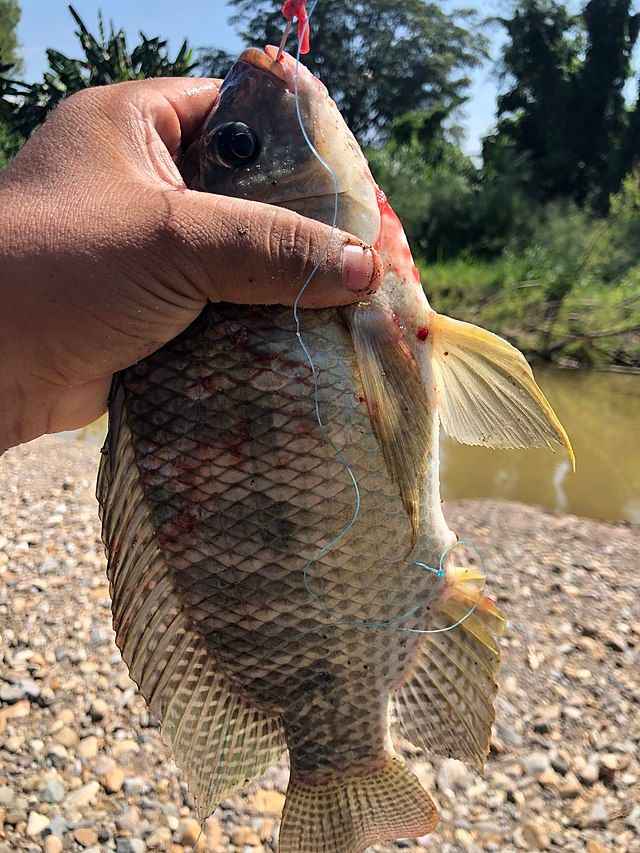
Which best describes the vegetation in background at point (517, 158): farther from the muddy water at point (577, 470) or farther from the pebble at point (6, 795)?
the pebble at point (6, 795)

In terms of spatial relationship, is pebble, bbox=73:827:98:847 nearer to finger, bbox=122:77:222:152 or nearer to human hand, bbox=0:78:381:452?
human hand, bbox=0:78:381:452

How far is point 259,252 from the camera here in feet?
5.47

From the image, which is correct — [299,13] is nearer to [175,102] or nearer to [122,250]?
[175,102]

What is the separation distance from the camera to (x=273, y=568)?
6.07 feet

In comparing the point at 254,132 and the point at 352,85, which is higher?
the point at 352,85

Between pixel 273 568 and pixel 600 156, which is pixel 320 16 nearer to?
pixel 600 156

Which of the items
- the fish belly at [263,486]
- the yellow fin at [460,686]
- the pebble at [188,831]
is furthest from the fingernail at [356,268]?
the pebble at [188,831]

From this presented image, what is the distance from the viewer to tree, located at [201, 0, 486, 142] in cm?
2709

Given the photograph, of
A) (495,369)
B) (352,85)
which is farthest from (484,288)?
(495,369)

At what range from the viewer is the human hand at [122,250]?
168cm

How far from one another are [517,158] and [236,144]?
102 ft

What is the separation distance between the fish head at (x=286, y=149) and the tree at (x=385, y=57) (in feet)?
73.8

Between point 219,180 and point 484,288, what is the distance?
58.2ft

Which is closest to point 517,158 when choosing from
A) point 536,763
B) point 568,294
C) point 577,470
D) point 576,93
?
point 576,93
